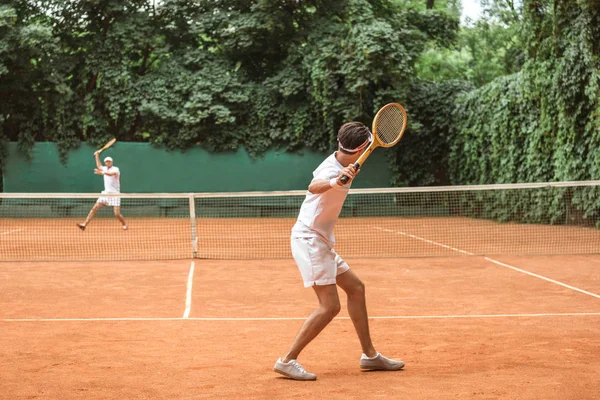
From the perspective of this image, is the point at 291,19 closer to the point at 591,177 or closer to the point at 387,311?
the point at 591,177

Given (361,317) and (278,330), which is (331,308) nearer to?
(361,317)

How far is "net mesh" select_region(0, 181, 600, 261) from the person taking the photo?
12.9m

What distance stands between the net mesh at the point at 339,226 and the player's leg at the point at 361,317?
19.8ft

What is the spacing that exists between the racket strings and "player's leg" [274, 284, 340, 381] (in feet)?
3.66

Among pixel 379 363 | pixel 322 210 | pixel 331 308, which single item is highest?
pixel 322 210

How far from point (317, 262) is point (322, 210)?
329mm

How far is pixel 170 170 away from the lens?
2409 centimetres

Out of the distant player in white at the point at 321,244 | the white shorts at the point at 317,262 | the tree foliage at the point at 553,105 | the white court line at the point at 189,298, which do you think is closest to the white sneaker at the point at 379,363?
the distant player in white at the point at 321,244

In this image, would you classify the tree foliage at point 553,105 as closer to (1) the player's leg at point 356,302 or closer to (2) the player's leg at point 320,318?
(1) the player's leg at point 356,302

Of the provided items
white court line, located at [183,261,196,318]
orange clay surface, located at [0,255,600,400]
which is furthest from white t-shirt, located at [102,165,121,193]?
white court line, located at [183,261,196,318]

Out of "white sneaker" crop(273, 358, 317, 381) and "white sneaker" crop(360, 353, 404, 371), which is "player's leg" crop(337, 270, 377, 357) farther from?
"white sneaker" crop(273, 358, 317, 381)

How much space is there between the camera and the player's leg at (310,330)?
467 centimetres

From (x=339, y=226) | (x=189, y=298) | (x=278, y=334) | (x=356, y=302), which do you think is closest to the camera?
(x=356, y=302)

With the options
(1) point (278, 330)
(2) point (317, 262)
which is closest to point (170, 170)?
(1) point (278, 330)
